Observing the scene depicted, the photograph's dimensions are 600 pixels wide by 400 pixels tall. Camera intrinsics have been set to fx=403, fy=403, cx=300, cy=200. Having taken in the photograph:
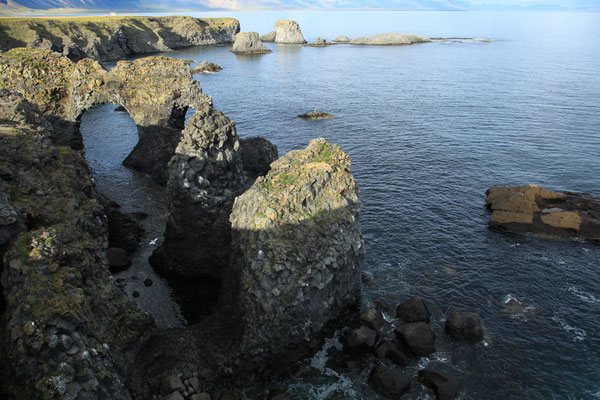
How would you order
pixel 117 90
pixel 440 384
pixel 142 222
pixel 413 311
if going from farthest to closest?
pixel 117 90, pixel 142 222, pixel 413 311, pixel 440 384

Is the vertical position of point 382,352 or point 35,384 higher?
point 35,384

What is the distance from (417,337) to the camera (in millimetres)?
28094

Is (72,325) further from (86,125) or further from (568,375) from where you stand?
(86,125)

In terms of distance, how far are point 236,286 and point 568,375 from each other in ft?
74.2

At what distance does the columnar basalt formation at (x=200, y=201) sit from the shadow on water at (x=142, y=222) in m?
1.64

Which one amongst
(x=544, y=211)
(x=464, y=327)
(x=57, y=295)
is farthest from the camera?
(x=544, y=211)

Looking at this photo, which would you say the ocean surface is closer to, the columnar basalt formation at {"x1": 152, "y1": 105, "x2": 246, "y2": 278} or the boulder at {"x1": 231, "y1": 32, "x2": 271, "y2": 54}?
the columnar basalt formation at {"x1": 152, "y1": 105, "x2": 246, "y2": 278}

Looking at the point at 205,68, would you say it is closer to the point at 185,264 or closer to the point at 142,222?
the point at 142,222

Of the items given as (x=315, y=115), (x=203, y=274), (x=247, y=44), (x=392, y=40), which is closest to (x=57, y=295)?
(x=203, y=274)

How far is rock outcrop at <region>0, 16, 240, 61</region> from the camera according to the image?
417ft

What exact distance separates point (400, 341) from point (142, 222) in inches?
1113

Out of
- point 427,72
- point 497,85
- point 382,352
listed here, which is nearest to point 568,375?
point 382,352

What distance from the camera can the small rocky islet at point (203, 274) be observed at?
18.7m

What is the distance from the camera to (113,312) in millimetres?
22797
